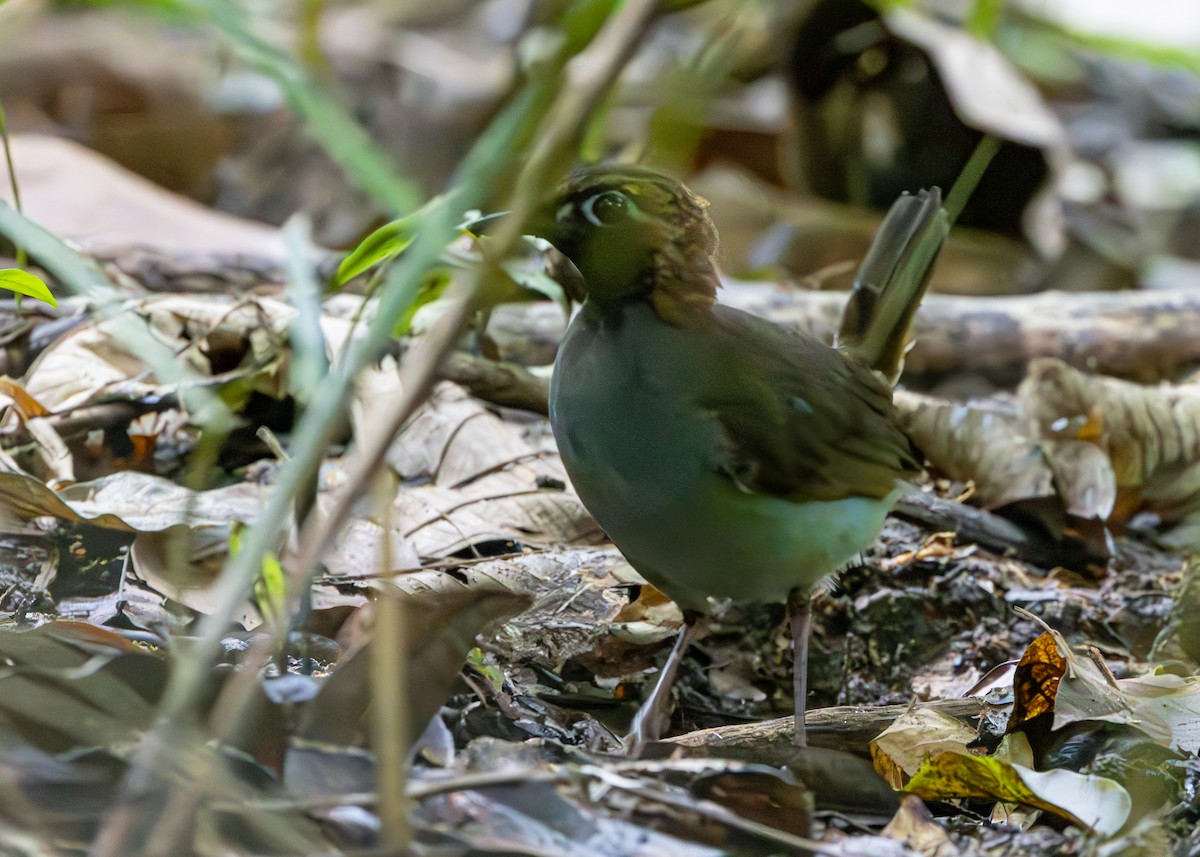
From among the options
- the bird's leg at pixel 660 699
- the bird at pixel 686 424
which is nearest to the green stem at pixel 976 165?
the bird at pixel 686 424

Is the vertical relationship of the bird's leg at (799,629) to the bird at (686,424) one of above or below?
below

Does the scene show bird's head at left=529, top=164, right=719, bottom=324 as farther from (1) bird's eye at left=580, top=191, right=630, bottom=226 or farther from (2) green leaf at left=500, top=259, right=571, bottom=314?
(2) green leaf at left=500, top=259, right=571, bottom=314

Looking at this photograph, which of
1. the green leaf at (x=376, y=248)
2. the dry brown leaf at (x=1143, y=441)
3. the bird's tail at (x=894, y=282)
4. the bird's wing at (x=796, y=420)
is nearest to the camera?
the green leaf at (x=376, y=248)

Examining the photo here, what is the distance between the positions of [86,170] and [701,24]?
6282 mm

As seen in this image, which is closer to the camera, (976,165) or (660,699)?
(660,699)

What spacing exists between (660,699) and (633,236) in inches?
46.6

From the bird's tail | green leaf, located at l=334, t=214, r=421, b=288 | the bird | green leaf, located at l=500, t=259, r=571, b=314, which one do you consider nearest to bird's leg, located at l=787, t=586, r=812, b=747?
the bird

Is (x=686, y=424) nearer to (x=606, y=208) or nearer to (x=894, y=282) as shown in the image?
(x=606, y=208)

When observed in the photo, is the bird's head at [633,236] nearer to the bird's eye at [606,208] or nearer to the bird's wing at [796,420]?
the bird's eye at [606,208]

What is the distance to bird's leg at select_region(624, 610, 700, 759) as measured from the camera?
3062 millimetres

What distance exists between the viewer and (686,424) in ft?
9.74

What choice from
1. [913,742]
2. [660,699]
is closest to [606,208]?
[660,699]

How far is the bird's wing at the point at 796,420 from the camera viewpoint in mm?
3031

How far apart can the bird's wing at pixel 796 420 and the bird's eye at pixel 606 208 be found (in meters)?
0.41
